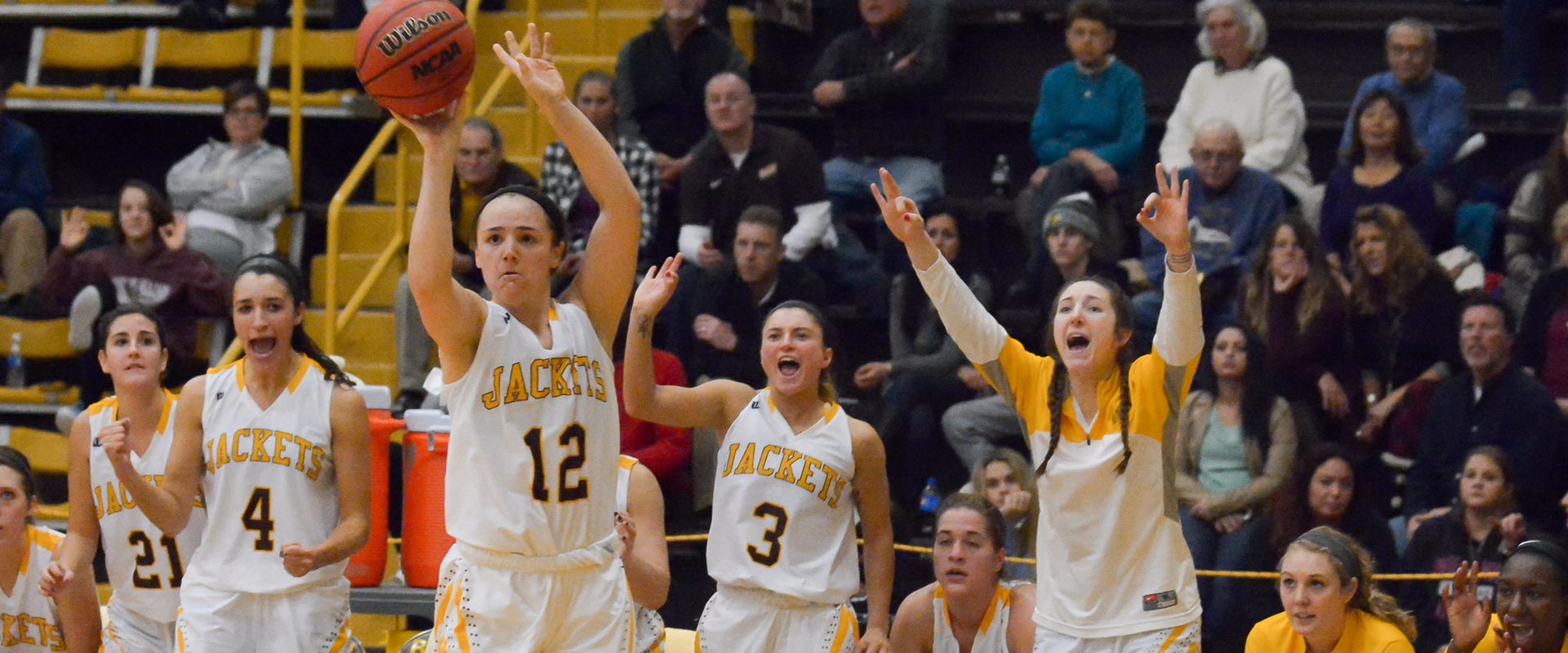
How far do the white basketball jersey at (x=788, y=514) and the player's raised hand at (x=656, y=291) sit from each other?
2.33 feet

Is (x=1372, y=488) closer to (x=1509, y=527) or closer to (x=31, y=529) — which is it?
(x=1509, y=527)

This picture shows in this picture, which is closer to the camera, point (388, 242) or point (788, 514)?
point (788, 514)

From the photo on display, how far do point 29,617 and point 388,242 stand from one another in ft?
14.0

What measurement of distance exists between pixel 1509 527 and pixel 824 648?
7.52 feet

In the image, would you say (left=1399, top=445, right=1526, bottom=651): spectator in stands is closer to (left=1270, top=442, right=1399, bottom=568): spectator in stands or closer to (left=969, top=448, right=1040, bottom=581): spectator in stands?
(left=1270, top=442, right=1399, bottom=568): spectator in stands

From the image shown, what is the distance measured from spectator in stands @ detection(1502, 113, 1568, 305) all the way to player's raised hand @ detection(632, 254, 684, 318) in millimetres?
4120

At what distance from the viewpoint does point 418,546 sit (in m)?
6.62

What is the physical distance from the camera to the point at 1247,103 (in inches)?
345

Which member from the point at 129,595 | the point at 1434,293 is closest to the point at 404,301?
the point at 129,595

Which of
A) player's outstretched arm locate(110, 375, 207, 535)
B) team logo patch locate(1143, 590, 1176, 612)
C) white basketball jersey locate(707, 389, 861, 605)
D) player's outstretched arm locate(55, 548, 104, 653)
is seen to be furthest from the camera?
player's outstretched arm locate(55, 548, 104, 653)

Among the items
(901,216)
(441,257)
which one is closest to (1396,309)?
(901,216)

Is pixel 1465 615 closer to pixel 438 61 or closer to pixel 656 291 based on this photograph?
pixel 656 291

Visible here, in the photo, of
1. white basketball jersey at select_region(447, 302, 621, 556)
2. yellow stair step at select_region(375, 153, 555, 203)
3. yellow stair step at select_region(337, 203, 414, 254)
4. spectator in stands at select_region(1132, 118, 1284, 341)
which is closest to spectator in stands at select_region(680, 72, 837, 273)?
A: spectator in stands at select_region(1132, 118, 1284, 341)

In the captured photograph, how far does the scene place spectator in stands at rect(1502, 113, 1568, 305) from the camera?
318 inches
